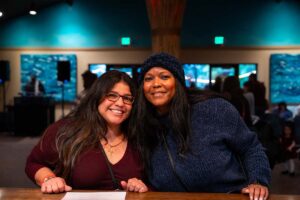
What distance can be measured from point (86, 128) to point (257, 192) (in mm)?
974

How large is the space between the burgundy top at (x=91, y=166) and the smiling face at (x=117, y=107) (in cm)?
18

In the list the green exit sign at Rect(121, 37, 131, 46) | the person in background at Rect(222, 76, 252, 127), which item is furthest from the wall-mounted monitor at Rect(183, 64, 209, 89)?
the person in background at Rect(222, 76, 252, 127)

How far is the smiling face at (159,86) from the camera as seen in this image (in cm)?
201

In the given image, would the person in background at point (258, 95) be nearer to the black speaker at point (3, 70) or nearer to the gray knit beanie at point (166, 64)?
the gray knit beanie at point (166, 64)

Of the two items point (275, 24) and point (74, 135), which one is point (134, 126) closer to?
point (74, 135)

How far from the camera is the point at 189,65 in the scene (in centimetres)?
1095

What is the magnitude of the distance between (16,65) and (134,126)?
10478 millimetres

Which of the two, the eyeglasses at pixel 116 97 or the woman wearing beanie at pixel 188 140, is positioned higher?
the eyeglasses at pixel 116 97

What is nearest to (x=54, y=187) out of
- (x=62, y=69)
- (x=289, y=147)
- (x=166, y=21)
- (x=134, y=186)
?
(x=134, y=186)

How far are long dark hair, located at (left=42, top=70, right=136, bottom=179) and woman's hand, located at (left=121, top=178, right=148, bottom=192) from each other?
305mm

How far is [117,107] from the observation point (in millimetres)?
2049

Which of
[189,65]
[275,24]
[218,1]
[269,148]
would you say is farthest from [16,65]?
[269,148]

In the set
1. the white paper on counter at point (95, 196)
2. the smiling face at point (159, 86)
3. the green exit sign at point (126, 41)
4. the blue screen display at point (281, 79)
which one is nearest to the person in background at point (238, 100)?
the smiling face at point (159, 86)

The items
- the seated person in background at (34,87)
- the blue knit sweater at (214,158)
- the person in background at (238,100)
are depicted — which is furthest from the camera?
the seated person in background at (34,87)
